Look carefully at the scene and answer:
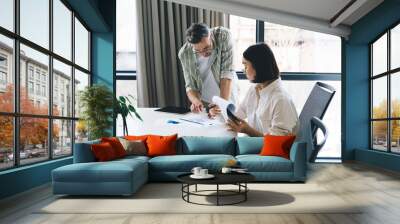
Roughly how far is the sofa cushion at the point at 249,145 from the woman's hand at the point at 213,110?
1431 mm

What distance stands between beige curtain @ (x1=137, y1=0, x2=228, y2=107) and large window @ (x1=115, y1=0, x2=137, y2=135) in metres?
0.18

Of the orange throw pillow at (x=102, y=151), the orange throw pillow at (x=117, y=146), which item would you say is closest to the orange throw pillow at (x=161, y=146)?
the orange throw pillow at (x=117, y=146)

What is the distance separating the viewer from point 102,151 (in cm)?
537

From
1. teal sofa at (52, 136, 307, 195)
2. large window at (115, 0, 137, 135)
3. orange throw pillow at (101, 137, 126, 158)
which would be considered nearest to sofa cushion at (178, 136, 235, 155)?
teal sofa at (52, 136, 307, 195)

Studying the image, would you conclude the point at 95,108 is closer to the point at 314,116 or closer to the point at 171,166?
the point at 171,166

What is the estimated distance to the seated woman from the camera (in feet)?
25.8

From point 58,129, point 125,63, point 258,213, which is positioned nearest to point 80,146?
point 58,129

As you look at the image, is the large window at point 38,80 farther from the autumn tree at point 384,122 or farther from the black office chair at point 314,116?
the autumn tree at point 384,122

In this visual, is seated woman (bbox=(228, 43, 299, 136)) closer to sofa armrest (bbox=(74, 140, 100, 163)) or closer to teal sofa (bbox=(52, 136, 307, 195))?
teal sofa (bbox=(52, 136, 307, 195))

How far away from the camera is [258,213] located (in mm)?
3828

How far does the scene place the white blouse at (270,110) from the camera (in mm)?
7840

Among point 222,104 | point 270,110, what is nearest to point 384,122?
point 270,110

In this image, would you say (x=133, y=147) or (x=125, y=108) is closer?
(x=133, y=147)

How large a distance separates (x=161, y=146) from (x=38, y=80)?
2.14 metres
